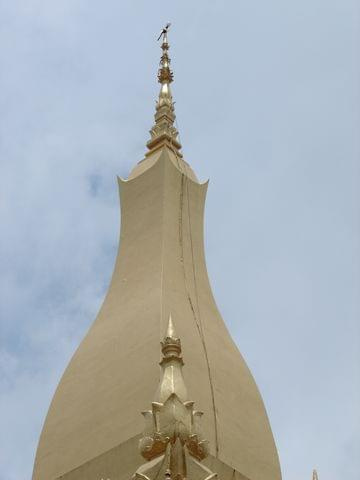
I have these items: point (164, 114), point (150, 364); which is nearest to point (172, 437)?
point (150, 364)

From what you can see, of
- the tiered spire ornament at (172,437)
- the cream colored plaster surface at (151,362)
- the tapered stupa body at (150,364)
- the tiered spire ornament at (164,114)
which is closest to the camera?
the tiered spire ornament at (172,437)

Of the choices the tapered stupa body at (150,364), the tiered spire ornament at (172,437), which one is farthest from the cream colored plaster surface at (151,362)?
the tiered spire ornament at (172,437)

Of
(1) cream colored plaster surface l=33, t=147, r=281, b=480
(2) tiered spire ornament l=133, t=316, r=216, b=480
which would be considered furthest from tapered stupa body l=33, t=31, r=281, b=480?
(2) tiered spire ornament l=133, t=316, r=216, b=480

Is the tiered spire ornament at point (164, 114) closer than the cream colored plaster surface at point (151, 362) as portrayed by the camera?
No

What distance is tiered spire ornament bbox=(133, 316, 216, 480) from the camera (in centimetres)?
983

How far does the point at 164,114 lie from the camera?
18.3 meters

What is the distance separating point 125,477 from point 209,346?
264 centimetres

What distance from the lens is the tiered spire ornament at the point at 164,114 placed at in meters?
17.8

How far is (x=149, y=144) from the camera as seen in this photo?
702 inches

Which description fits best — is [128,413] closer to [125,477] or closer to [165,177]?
[125,477]

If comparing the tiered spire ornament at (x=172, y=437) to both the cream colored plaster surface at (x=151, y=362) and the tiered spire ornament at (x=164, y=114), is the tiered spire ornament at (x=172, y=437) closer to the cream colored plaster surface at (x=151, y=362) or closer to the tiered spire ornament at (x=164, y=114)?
the cream colored plaster surface at (x=151, y=362)

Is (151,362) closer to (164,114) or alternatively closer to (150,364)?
(150,364)

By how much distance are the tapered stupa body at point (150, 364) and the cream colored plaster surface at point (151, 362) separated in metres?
0.02

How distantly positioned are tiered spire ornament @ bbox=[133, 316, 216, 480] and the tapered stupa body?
197cm
